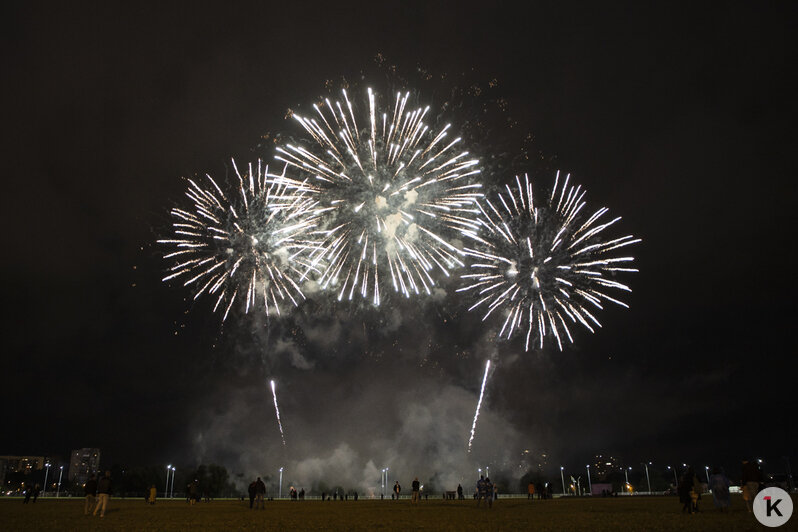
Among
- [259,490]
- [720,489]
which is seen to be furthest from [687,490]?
[259,490]

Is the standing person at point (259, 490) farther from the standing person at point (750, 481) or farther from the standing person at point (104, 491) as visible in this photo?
the standing person at point (750, 481)

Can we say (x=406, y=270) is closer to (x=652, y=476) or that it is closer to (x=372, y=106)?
(x=372, y=106)

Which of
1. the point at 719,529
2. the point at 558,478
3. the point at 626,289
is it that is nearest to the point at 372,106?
the point at 626,289

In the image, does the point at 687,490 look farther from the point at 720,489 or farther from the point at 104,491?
the point at 104,491

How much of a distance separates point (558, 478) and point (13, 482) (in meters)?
173

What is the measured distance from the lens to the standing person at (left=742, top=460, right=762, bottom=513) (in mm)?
17047

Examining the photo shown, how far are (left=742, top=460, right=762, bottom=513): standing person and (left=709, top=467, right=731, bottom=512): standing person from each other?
151 centimetres

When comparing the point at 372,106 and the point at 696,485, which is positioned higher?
the point at 372,106

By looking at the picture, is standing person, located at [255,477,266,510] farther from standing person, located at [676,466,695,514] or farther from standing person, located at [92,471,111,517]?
standing person, located at [676,466,695,514]

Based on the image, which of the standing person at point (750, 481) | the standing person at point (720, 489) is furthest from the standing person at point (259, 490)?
the standing person at point (750, 481)

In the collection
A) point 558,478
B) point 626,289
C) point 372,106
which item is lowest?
point 558,478

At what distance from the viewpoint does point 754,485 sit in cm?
1711

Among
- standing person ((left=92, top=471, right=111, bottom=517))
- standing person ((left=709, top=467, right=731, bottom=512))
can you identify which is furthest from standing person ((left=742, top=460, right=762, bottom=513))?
standing person ((left=92, top=471, right=111, bottom=517))

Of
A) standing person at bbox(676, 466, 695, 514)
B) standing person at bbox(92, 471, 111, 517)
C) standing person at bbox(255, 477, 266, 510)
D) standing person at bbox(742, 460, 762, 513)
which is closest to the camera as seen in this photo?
standing person at bbox(742, 460, 762, 513)
